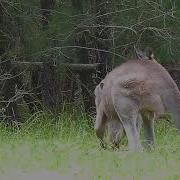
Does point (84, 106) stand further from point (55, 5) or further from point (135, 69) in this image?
point (135, 69)

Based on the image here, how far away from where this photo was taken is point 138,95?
7527 millimetres

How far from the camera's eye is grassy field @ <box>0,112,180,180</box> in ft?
17.9

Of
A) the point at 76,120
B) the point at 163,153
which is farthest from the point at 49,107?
the point at 163,153

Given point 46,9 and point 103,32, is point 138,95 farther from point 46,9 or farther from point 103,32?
point 46,9

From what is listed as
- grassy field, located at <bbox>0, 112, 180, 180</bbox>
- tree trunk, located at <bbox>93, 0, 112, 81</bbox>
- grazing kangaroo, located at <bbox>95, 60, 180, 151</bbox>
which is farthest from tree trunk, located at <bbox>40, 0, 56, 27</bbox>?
grazing kangaroo, located at <bbox>95, 60, 180, 151</bbox>

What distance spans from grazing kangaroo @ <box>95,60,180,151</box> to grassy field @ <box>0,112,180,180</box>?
43cm

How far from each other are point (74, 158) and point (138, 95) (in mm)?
1456

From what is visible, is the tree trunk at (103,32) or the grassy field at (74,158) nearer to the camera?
the grassy field at (74,158)

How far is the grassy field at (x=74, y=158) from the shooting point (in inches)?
215

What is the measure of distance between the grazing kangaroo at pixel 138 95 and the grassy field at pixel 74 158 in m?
0.43

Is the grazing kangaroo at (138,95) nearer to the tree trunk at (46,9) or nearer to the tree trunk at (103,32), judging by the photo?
the tree trunk at (103,32)

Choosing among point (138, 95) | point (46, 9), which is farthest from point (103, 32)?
point (138, 95)

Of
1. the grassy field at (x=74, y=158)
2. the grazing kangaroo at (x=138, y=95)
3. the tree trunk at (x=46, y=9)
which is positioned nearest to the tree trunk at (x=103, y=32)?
the tree trunk at (x=46, y=9)

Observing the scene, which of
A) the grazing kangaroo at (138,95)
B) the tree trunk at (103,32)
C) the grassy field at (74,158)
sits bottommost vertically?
the grassy field at (74,158)
